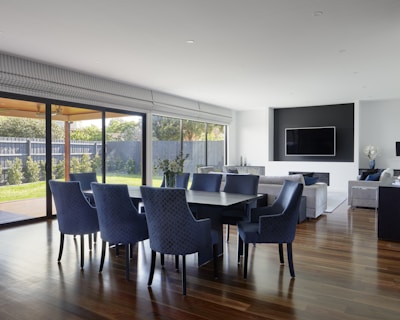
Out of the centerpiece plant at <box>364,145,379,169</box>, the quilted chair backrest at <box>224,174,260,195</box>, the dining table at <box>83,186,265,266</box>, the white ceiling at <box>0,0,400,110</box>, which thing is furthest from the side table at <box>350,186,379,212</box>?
the dining table at <box>83,186,265,266</box>

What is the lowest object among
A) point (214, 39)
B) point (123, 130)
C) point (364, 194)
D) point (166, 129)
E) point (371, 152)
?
point (364, 194)

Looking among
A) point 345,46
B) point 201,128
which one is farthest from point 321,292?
point 201,128

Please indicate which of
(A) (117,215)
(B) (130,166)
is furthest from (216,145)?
(A) (117,215)

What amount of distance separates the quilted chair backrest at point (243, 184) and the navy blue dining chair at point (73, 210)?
1.81 metres

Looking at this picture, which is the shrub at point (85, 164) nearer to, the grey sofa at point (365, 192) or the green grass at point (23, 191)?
the green grass at point (23, 191)

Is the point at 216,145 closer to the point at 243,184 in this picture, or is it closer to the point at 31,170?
the point at 31,170

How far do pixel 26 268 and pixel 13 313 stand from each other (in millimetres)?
1063

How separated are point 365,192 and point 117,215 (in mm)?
5798

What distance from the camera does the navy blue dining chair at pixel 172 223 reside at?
2.90 meters

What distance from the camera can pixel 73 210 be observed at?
145 inches

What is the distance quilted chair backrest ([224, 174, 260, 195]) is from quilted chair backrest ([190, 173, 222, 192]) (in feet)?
0.50

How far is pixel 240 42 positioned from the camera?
462 centimetres

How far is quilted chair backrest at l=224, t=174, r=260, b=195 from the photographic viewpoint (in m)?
4.39

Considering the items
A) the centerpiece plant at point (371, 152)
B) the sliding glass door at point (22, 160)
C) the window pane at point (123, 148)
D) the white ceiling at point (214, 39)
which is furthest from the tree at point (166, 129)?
the centerpiece plant at point (371, 152)
